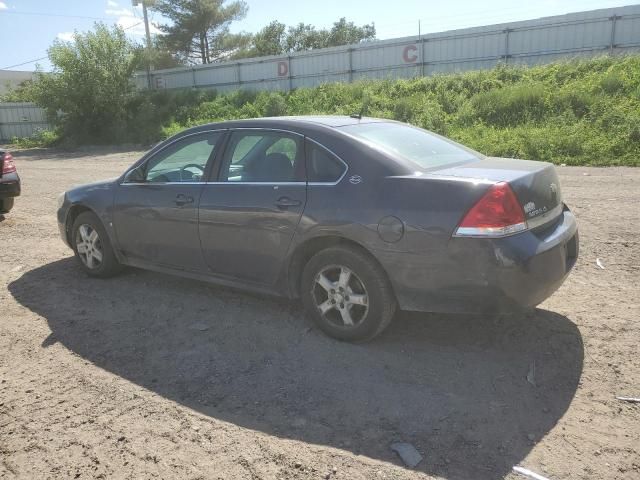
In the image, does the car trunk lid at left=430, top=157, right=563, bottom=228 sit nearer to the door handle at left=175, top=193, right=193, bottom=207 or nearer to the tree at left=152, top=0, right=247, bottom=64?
the door handle at left=175, top=193, right=193, bottom=207

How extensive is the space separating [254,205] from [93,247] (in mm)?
2295

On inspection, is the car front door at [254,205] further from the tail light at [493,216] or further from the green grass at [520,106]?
the green grass at [520,106]

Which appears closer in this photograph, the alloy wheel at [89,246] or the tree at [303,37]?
the alloy wheel at [89,246]

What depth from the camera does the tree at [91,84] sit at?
2830cm

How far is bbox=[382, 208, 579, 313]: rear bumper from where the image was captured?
3352 mm

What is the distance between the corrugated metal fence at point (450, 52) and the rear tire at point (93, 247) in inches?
810

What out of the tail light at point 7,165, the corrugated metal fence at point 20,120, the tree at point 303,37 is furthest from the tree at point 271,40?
the tail light at point 7,165

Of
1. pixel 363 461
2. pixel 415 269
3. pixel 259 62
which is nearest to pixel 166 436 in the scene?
pixel 363 461

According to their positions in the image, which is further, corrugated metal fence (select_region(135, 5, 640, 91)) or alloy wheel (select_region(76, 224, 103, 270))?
corrugated metal fence (select_region(135, 5, 640, 91))

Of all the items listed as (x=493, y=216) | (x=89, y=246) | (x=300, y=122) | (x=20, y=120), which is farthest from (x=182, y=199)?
(x=20, y=120)

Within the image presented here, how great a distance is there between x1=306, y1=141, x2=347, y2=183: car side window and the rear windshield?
272mm

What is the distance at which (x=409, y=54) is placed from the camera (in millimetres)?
25094

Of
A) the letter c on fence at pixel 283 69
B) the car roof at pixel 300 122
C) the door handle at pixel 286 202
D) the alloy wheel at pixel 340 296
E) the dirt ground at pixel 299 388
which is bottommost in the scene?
the dirt ground at pixel 299 388

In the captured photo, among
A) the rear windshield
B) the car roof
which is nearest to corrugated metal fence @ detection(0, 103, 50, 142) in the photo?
the car roof
